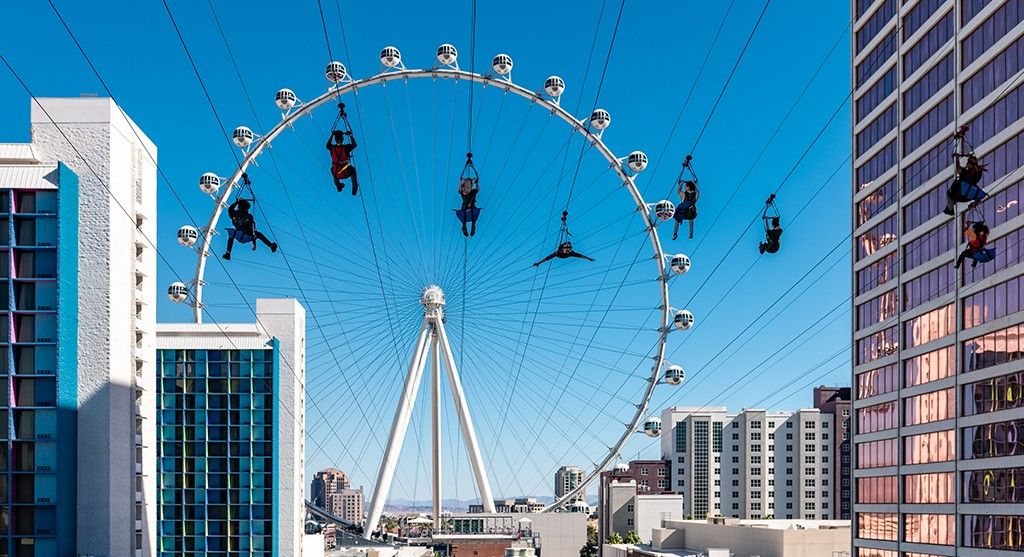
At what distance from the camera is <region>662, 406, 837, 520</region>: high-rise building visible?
18688cm

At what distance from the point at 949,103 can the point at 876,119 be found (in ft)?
34.6

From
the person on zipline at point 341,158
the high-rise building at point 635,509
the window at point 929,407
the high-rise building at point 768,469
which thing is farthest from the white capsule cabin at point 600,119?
the high-rise building at point 768,469

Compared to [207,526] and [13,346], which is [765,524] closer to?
[207,526]

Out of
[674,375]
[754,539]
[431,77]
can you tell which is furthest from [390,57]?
[754,539]

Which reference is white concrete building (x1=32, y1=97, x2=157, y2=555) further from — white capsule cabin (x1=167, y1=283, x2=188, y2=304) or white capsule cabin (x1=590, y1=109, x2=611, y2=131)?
white capsule cabin (x1=590, y1=109, x2=611, y2=131)

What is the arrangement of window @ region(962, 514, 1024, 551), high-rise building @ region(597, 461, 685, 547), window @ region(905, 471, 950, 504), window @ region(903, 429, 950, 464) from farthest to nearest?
high-rise building @ region(597, 461, 685, 547)
window @ region(903, 429, 950, 464)
window @ region(905, 471, 950, 504)
window @ region(962, 514, 1024, 551)

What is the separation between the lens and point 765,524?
371 feet

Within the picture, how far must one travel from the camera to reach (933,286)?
2547 inches

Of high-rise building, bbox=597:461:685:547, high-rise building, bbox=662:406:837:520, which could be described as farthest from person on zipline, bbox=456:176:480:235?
high-rise building, bbox=662:406:837:520

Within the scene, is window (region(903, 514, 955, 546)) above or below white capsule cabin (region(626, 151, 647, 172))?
below

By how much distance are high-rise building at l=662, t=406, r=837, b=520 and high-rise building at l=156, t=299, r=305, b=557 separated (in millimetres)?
100091

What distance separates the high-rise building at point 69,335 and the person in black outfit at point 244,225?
8267 millimetres

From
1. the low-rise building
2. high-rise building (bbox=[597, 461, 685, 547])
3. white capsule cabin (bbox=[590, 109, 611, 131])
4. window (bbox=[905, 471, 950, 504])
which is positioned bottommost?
high-rise building (bbox=[597, 461, 685, 547])

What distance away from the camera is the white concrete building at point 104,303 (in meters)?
46.8
